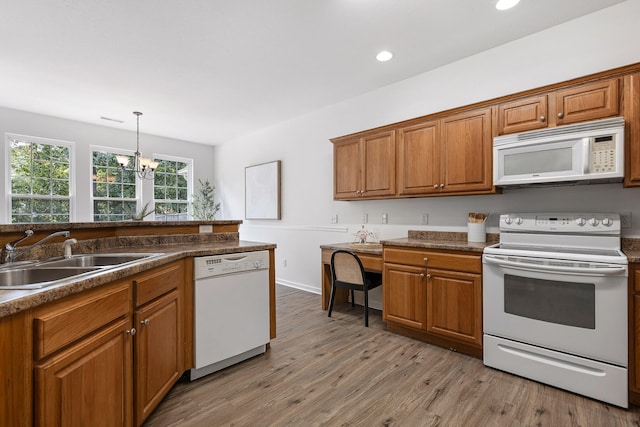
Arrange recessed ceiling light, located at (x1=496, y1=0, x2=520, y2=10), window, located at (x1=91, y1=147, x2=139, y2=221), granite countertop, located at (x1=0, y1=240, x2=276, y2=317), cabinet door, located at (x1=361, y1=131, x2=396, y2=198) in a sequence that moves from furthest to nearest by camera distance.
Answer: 1. window, located at (x1=91, y1=147, x2=139, y2=221)
2. cabinet door, located at (x1=361, y1=131, x2=396, y2=198)
3. recessed ceiling light, located at (x1=496, y1=0, x2=520, y2=10)
4. granite countertop, located at (x1=0, y1=240, x2=276, y2=317)

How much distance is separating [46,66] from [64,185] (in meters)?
2.42

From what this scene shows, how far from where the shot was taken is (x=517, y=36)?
2.70m

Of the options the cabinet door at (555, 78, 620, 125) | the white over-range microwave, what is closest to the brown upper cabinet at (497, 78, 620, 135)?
the cabinet door at (555, 78, 620, 125)

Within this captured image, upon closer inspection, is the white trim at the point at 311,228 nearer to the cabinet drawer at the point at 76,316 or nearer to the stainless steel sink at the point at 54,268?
the stainless steel sink at the point at 54,268

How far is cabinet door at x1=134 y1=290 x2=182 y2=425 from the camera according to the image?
156 centimetres

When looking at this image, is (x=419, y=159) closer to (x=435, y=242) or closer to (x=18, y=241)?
(x=435, y=242)

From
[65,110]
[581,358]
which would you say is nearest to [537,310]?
[581,358]

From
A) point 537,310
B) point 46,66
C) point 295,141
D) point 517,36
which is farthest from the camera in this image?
point 295,141

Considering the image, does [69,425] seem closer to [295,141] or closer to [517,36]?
[517,36]

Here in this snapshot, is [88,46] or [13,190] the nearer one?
[88,46]

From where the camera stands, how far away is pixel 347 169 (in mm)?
3689

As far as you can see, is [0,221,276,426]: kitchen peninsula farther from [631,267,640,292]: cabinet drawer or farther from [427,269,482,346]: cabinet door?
[631,267,640,292]: cabinet drawer

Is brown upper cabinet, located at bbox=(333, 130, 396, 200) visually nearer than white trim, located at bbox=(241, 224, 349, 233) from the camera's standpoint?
Yes

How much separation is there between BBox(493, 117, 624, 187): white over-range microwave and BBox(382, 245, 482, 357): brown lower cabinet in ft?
2.44
